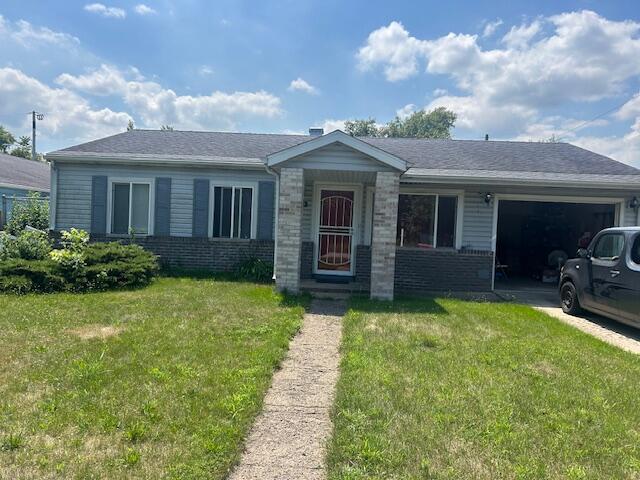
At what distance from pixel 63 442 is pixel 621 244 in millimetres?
7640

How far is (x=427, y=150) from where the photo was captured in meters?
12.2

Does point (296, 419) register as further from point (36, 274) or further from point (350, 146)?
point (36, 274)

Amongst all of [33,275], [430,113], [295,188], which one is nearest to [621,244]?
[295,188]

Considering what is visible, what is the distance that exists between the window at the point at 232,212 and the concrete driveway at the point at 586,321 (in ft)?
20.9

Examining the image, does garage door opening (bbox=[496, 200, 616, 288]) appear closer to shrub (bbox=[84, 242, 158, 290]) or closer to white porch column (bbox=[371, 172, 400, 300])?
white porch column (bbox=[371, 172, 400, 300])

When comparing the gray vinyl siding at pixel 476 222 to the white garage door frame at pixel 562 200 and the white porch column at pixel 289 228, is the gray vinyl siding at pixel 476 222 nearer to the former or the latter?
the white garage door frame at pixel 562 200

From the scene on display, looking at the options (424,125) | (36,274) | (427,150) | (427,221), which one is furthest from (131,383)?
(424,125)

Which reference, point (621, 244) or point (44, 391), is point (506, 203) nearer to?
point (621, 244)

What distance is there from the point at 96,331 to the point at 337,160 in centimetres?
499

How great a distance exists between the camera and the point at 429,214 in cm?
1016

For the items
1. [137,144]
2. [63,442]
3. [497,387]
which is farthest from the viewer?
[137,144]

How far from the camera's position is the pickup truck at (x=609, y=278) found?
6.25 m

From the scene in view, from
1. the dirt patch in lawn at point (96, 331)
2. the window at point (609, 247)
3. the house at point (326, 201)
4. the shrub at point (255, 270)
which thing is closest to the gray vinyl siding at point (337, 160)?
the house at point (326, 201)

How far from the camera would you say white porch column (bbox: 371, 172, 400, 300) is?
8156mm
